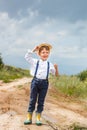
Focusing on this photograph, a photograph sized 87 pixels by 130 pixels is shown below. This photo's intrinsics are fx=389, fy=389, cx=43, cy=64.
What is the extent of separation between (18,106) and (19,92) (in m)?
2.96

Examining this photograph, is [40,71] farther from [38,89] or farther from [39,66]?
[38,89]

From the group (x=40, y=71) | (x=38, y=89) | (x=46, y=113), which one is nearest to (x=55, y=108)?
(x=46, y=113)

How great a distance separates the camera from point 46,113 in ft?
35.3

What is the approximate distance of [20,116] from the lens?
9773 millimetres

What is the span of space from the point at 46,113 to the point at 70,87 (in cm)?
595

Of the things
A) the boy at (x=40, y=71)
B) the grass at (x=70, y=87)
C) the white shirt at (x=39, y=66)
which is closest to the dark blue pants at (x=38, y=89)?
the boy at (x=40, y=71)

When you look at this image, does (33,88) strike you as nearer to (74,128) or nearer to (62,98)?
(74,128)

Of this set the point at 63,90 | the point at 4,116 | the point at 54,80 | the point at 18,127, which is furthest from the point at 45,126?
the point at 54,80

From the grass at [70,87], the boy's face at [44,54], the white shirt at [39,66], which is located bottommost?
the grass at [70,87]

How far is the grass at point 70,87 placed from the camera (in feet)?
51.8

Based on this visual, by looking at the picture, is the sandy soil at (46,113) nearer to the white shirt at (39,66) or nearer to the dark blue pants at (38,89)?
the dark blue pants at (38,89)

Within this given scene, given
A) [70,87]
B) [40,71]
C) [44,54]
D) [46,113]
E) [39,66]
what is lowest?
[46,113]

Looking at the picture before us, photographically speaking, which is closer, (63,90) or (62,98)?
(62,98)

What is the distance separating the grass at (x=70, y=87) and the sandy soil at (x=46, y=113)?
3.85ft
